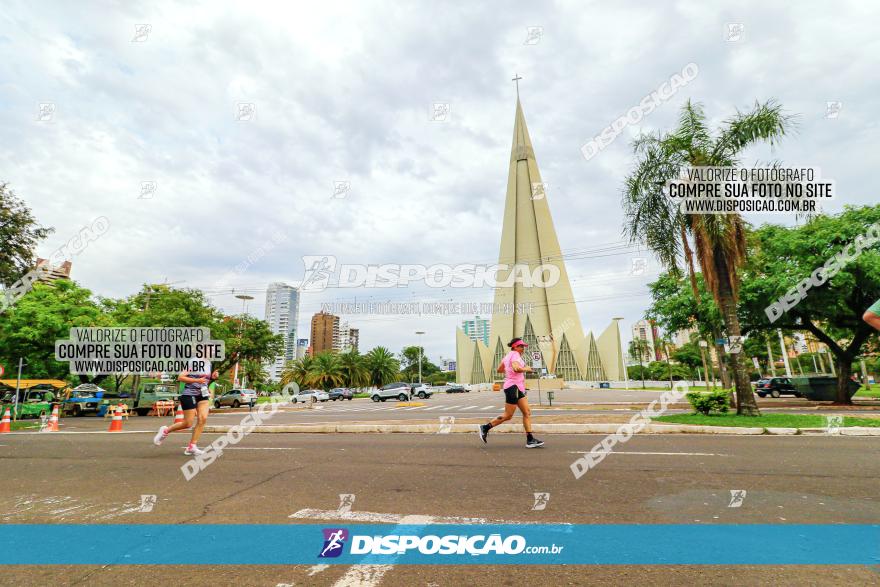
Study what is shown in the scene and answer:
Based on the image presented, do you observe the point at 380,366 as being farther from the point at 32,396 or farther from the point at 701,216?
the point at 701,216

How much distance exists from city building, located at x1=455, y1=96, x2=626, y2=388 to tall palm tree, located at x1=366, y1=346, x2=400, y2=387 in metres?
29.1

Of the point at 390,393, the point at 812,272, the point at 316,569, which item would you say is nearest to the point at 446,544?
the point at 316,569

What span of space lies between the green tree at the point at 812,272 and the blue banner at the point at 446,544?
55.1 ft

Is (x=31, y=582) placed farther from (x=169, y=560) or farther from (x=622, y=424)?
(x=622, y=424)

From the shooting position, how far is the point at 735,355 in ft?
40.5

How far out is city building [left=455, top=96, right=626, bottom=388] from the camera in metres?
89.9

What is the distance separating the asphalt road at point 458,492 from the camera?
2.69 meters

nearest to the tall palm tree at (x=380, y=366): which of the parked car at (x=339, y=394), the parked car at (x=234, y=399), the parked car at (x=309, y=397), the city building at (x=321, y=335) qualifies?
the parked car at (x=339, y=394)

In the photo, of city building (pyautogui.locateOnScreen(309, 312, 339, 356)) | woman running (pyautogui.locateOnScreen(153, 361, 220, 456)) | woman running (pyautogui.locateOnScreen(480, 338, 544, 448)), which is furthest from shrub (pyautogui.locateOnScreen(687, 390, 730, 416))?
city building (pyautogui.locateOnScreen(309, 312, 339, 356))

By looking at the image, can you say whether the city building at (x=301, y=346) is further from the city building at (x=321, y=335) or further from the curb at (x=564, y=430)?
the curb at (x=564, y=430)

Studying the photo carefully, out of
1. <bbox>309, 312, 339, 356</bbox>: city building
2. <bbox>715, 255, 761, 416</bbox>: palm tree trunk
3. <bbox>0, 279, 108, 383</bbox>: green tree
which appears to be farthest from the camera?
<bbox>309, 312, 339, 356</bbox>: city building

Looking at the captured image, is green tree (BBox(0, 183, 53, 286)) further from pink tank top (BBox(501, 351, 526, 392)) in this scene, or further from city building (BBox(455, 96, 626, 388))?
city building (BBox(455, 96, 626, 388))

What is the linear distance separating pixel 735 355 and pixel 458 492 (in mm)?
11243

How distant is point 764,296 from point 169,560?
22.9m
